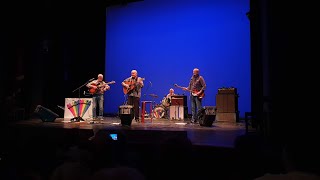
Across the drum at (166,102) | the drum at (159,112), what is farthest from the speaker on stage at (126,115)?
the drum at (166,102)

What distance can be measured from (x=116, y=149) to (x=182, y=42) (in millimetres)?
8437

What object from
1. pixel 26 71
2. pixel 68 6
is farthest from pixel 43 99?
pixel 68 6

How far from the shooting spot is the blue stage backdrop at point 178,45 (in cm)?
971

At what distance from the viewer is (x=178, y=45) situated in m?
10.6

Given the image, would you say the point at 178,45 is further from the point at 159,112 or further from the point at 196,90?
the point at 196,90

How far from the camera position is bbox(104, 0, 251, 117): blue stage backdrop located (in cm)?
971

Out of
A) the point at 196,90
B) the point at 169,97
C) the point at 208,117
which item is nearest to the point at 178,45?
the point at 169,97

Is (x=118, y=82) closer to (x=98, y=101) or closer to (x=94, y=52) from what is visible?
(x=94, y=52)

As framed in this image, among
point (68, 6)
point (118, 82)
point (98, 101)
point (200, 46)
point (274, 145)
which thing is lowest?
point (274, 145)

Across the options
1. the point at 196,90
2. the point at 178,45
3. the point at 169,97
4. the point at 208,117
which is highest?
the point at 178,45

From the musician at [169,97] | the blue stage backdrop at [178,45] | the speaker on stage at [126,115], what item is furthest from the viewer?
the musician at [169,97]

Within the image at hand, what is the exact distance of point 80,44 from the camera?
10992 mm

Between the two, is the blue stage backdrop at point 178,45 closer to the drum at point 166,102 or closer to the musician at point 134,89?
the drum at point 166,102

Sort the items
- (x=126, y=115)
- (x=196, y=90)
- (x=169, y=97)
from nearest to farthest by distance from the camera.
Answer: (x=126, y=115)
(x=196, y=90)
(x=169, y=97)
